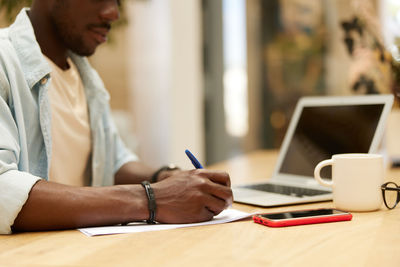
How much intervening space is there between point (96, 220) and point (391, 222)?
0.52 metres

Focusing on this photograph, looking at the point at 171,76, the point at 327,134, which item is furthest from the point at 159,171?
the point at 171,76

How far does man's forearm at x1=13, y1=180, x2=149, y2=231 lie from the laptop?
12.2 inches

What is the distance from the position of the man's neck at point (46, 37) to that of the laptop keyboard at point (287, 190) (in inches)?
26.0

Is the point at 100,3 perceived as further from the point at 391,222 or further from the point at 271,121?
the point at 271,121

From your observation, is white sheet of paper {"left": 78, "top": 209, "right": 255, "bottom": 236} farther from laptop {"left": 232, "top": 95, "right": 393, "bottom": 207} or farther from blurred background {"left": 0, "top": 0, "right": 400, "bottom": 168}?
blurred background {"left": 0, "top": 0, "right": 400, "bottom": 168}

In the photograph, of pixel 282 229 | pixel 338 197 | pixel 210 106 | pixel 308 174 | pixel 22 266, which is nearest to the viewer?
pixel 22 266

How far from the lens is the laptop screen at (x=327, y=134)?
3.94 ft

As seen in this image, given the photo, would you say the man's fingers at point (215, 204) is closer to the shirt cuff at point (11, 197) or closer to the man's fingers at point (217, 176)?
the man's fingers at point (217, 176)

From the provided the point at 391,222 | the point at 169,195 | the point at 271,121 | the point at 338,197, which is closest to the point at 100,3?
the point at 169,195

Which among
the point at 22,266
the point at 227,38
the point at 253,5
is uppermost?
the point at 253,5

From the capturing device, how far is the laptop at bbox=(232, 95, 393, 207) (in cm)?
114

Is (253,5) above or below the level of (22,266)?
above

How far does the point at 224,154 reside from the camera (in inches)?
162

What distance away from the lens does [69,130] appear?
4.33ft
